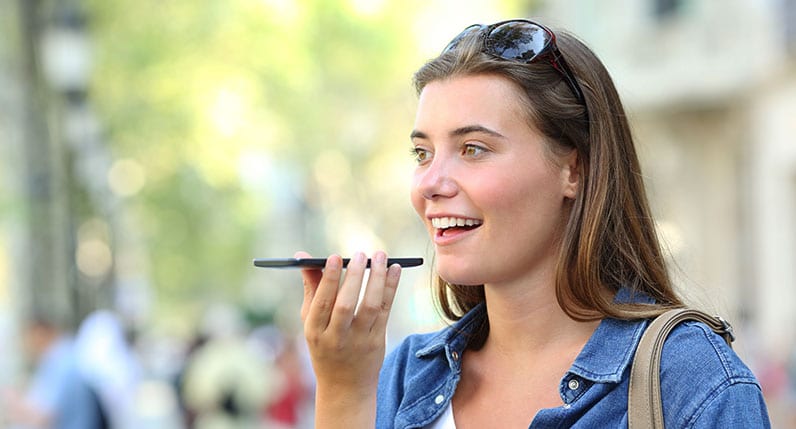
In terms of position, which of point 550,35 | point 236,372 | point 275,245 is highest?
point 550,35

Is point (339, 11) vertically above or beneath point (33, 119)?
above

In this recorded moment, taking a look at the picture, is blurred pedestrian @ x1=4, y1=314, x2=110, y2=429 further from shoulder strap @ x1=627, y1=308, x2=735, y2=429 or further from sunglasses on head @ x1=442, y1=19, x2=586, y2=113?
shoulder strap @ x1=627, y1=308, x2=735, y2=429

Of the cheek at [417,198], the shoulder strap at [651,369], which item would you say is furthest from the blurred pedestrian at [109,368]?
the shoulder strap at [651,369]

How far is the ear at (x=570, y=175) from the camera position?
273cm

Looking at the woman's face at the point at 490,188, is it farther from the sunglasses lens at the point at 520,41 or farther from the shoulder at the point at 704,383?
the shoulder at the point at 704,383

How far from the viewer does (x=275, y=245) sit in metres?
53.6

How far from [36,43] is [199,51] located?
5.49 metres

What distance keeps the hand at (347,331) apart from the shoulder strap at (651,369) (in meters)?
0.50

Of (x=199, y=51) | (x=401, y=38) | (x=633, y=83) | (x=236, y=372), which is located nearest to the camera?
(x=236, y=372)

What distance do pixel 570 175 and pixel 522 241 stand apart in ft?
0.60

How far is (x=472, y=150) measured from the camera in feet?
8.84

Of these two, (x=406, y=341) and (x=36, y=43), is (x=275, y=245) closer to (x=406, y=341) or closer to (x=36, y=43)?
(x=36, y=43)

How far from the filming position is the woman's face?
8.71 feet

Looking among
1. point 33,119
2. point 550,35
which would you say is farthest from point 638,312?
point 33,119
